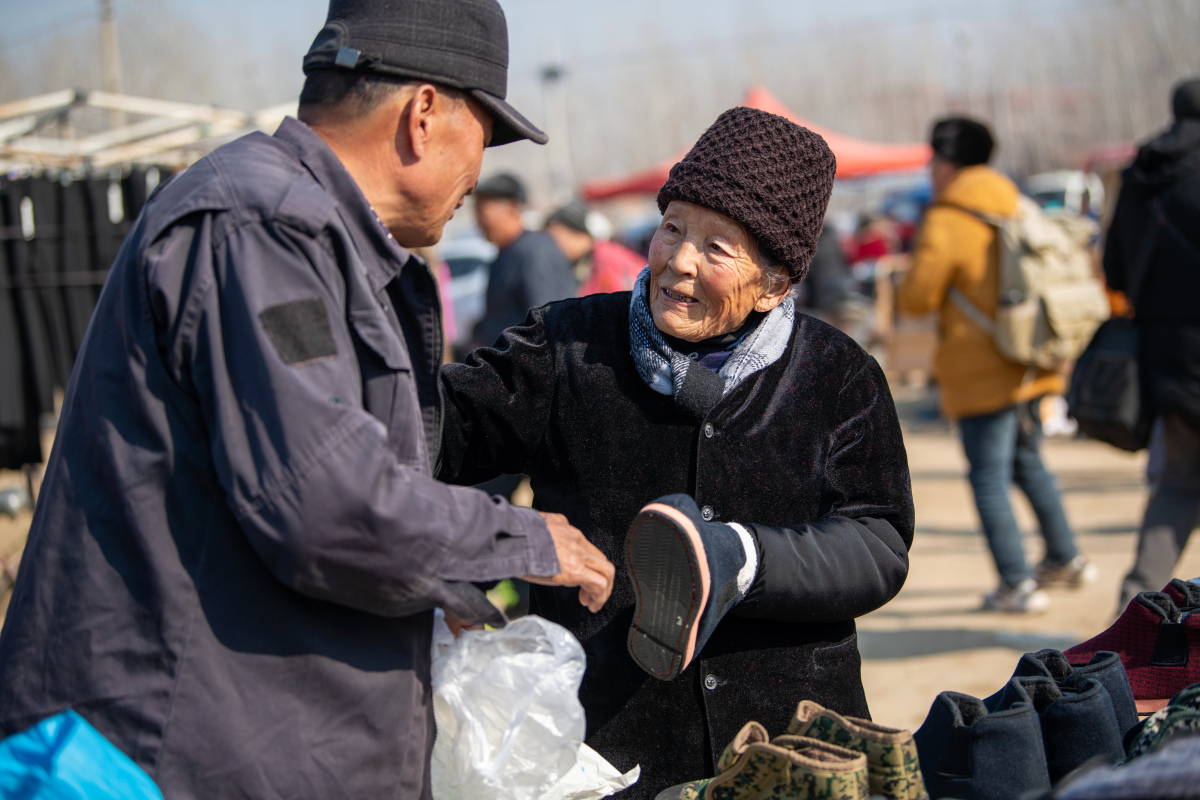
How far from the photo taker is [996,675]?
419 cm

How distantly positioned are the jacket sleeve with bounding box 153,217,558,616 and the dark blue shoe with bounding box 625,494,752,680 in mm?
303

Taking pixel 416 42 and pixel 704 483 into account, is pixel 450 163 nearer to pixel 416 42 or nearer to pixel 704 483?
pixel 416 42

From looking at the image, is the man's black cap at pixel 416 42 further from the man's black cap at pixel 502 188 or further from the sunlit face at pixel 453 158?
the man's black cap at pixel 502 188

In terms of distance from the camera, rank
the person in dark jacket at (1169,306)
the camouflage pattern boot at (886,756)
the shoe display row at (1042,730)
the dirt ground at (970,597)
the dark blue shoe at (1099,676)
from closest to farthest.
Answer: the camouflage pattern boot at (886,756) → the shoe display row at (1042,730) → the dark blue shoe at (1099,676) → the person in dark jacket at (1169,306) → the dirt ground at (970,597)

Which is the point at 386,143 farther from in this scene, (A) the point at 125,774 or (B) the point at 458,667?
(A) the point at 125,774

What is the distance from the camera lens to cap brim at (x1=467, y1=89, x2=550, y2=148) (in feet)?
5.13

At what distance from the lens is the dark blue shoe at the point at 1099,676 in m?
1.71

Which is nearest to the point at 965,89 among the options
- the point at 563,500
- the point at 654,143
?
the point at 654,143

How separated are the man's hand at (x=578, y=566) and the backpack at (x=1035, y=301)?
352cm

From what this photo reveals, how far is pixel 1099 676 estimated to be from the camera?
171cm

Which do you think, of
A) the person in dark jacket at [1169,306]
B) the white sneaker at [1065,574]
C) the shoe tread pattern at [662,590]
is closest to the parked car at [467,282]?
the white sneaker at [1065,574]

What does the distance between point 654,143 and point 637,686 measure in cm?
4218

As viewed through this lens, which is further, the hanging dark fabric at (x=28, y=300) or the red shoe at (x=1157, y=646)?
the hanging dark fabric at (x=28, y=300)

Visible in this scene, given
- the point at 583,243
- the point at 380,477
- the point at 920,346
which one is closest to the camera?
the point at 380,477
